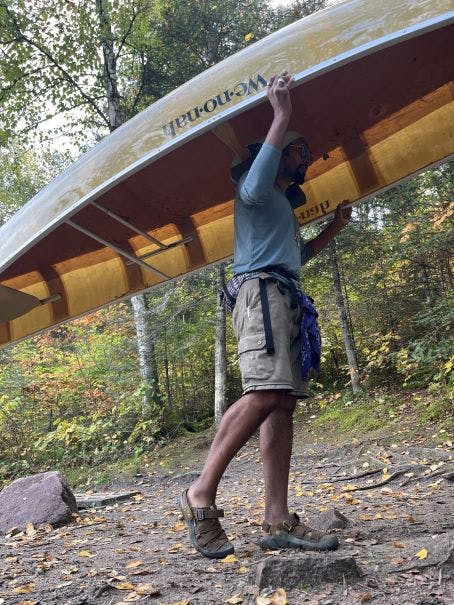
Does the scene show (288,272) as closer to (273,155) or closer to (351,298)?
(273,155)

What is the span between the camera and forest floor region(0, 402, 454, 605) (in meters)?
2.04

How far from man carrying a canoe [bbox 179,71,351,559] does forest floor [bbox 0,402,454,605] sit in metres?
0.17

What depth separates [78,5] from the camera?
33.9 ft

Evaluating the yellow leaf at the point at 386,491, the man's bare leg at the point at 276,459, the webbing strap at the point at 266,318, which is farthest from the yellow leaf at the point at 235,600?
the yellow leaf at the point at 386,491

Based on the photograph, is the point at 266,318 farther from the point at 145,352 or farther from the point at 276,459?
the point at 145,352

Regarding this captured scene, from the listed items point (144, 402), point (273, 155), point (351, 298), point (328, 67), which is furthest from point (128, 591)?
point (351, 298)

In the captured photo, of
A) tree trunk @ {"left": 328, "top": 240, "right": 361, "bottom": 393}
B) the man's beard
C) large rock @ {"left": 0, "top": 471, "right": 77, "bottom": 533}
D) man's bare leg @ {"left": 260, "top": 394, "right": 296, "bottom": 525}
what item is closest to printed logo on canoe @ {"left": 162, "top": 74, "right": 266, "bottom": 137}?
the man's beard

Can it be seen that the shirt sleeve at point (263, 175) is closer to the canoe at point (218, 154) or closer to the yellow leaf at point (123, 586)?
the canoe at point (218, 154)

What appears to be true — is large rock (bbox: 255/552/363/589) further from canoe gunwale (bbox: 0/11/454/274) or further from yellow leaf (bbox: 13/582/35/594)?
canoe gunwale (bbox: 0/11/454/274)

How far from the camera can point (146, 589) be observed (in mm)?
2230

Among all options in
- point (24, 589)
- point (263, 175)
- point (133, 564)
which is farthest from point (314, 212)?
point (24, 589)

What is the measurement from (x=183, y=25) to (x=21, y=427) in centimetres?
881

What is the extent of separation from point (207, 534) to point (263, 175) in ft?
5.61

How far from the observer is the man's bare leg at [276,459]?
2.64 meters
